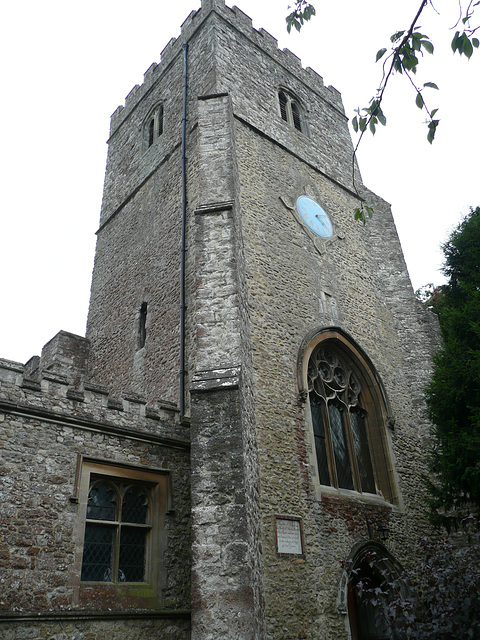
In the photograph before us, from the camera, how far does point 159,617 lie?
7234mm

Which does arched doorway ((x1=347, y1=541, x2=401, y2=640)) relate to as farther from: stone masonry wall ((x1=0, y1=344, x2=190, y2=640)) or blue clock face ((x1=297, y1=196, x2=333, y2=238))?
blue clock face ((x1=297, y1=196, x2=333, y2=238))

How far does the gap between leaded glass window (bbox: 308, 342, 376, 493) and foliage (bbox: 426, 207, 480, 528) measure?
1457 mm

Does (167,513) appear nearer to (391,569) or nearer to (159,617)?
(159,617)

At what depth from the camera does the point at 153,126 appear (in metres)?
15.9

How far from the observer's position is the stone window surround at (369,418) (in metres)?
9.67

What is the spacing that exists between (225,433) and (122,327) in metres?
6.68

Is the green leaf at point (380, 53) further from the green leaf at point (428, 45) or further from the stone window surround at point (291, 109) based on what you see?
the stone window surround at point (291, 109)

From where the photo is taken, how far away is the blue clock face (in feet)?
41.7

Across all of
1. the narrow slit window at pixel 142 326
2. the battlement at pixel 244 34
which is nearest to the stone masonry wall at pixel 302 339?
the narrow slit window at pixel 142 326

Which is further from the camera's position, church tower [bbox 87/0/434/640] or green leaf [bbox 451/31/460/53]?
church tower [bbox 87/0/434/640]

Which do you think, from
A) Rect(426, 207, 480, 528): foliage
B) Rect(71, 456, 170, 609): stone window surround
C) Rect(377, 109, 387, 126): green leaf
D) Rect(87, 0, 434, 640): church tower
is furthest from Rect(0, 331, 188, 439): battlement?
Rect(377, 109, 387, 126): green leaf

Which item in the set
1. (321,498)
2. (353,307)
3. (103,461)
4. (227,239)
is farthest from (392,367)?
(103,461)

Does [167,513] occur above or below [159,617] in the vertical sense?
above

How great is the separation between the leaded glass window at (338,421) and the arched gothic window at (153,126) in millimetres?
8349
